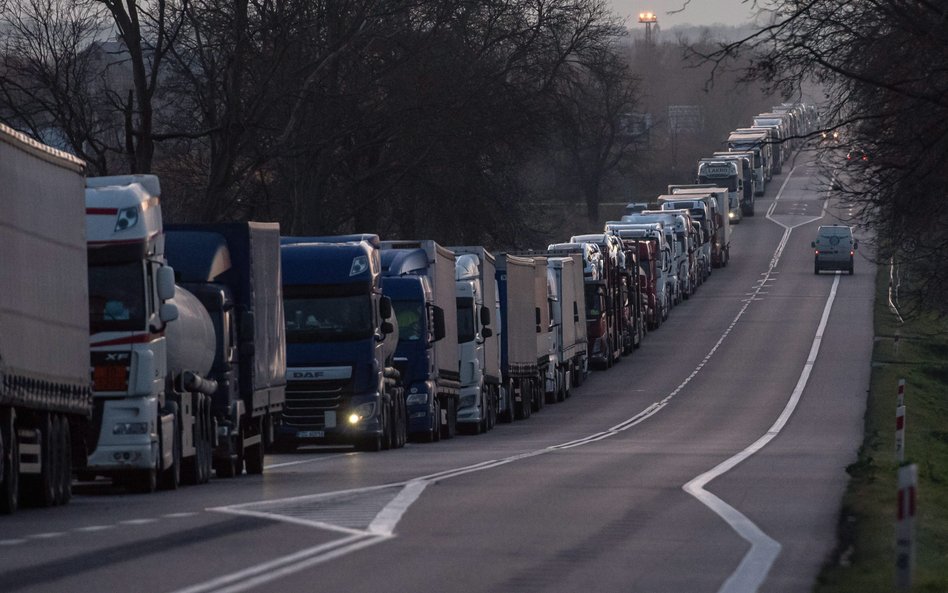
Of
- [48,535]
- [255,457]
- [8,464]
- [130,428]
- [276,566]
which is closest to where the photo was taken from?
[276,566]

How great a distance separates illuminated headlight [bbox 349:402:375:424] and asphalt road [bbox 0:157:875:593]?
638 millimetres

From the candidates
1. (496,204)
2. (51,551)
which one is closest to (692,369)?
(496,204)

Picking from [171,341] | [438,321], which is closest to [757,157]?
[438,321]

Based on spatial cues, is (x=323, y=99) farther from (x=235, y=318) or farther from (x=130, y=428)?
(x=130, y=428)

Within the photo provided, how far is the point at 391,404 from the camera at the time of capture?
94.9 feet

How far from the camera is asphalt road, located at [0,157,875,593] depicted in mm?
10508

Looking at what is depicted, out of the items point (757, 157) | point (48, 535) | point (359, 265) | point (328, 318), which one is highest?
point (757, 157)

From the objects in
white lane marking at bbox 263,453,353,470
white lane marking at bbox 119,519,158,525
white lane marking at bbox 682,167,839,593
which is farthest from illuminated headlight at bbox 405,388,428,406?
white lane marking at bbox 119,519,158,525

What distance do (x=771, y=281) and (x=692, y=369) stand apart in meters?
33.4

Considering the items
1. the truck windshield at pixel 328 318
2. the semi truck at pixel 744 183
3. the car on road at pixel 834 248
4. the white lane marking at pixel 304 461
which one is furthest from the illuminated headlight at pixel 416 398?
the semi truck at pixel 744 183

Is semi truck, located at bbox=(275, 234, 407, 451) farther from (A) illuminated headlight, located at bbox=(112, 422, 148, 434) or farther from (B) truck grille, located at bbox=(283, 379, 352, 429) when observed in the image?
(A) illuminated headlight, located at bbox=(112, 422, 148, 434)

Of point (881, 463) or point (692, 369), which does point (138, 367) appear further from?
point (692, 369)

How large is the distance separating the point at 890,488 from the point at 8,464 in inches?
365

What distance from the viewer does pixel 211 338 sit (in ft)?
67.8
